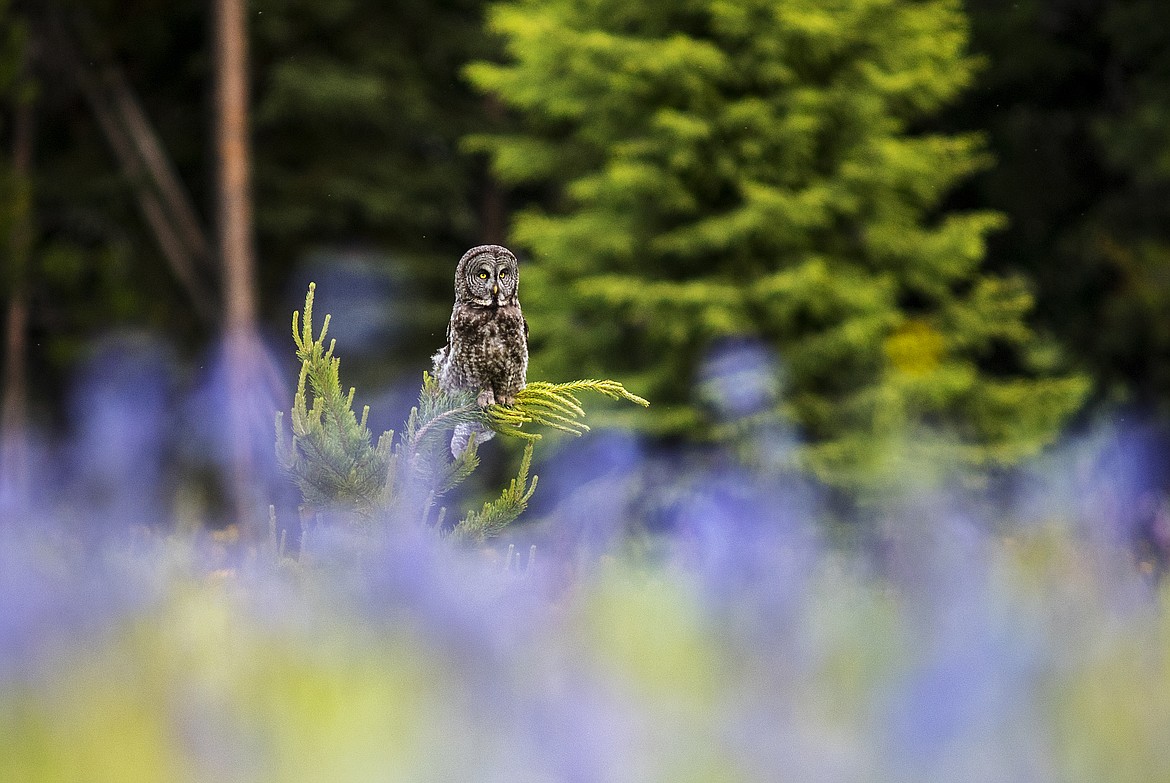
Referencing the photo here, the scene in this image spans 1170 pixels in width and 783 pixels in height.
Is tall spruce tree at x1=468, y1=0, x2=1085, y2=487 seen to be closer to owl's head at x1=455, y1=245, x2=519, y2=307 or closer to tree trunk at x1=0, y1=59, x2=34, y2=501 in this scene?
tree trunk at x1=0, y1=59, x2=34, y2=501

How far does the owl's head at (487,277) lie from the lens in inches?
111

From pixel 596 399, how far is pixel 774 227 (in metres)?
2.04

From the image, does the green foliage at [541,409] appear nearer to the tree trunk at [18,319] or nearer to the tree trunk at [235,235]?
the tree trunk at [235,235]

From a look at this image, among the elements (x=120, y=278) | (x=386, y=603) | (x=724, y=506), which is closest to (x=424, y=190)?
(x=120, y=278)

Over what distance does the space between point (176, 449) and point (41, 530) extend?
13.4m

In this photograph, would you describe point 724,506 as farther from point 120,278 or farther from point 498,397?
point 120,278

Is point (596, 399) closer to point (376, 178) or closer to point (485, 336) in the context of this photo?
point (485, 336)

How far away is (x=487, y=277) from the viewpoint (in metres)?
2.85

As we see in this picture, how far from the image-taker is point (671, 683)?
193cm

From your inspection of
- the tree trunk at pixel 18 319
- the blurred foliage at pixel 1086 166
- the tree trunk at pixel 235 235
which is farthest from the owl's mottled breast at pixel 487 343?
the blurred foliage at pixel 1086 166

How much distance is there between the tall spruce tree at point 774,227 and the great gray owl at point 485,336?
713cm

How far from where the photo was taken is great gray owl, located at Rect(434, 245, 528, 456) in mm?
2832

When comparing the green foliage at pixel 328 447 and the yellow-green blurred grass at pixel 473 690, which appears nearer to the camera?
the yellow-green blurred grass at pixel 473 690

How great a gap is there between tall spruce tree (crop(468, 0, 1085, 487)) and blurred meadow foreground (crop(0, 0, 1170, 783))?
5 cm
